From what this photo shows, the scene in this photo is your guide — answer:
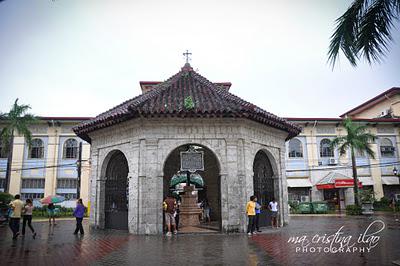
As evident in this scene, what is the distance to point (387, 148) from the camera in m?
37.5

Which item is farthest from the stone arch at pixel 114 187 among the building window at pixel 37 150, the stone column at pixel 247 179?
the building window at pixel 37 150

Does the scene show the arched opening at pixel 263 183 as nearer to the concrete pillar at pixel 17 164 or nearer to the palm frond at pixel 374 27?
the palm frond at pixel 374 27

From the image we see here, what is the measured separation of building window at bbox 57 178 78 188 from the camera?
116 ft

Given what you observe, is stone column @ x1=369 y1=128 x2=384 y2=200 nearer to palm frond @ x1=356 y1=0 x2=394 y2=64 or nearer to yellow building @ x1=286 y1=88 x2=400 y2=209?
yellow building @ x1=286 y1=88 x2=400 y2=209

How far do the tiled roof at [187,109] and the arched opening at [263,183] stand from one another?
185 centimetres

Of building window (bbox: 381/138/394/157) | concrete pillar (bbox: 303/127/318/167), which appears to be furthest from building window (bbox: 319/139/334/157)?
building window (bbox: 381/138/394/157)

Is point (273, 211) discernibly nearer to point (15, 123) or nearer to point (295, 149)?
point (295, 149)

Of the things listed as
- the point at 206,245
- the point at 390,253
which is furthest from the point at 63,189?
the point at 390,253

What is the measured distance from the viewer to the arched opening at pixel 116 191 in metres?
15.3

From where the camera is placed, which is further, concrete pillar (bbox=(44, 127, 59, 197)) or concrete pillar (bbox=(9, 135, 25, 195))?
concrete pillar (bbox=(44, 127, 59, 197))

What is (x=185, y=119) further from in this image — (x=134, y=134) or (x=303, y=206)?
(x=303, y=206)

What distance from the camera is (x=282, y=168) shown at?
1697 cm

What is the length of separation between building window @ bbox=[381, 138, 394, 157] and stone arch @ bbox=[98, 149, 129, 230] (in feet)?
106

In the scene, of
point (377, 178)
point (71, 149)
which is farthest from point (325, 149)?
point (71, 149)
